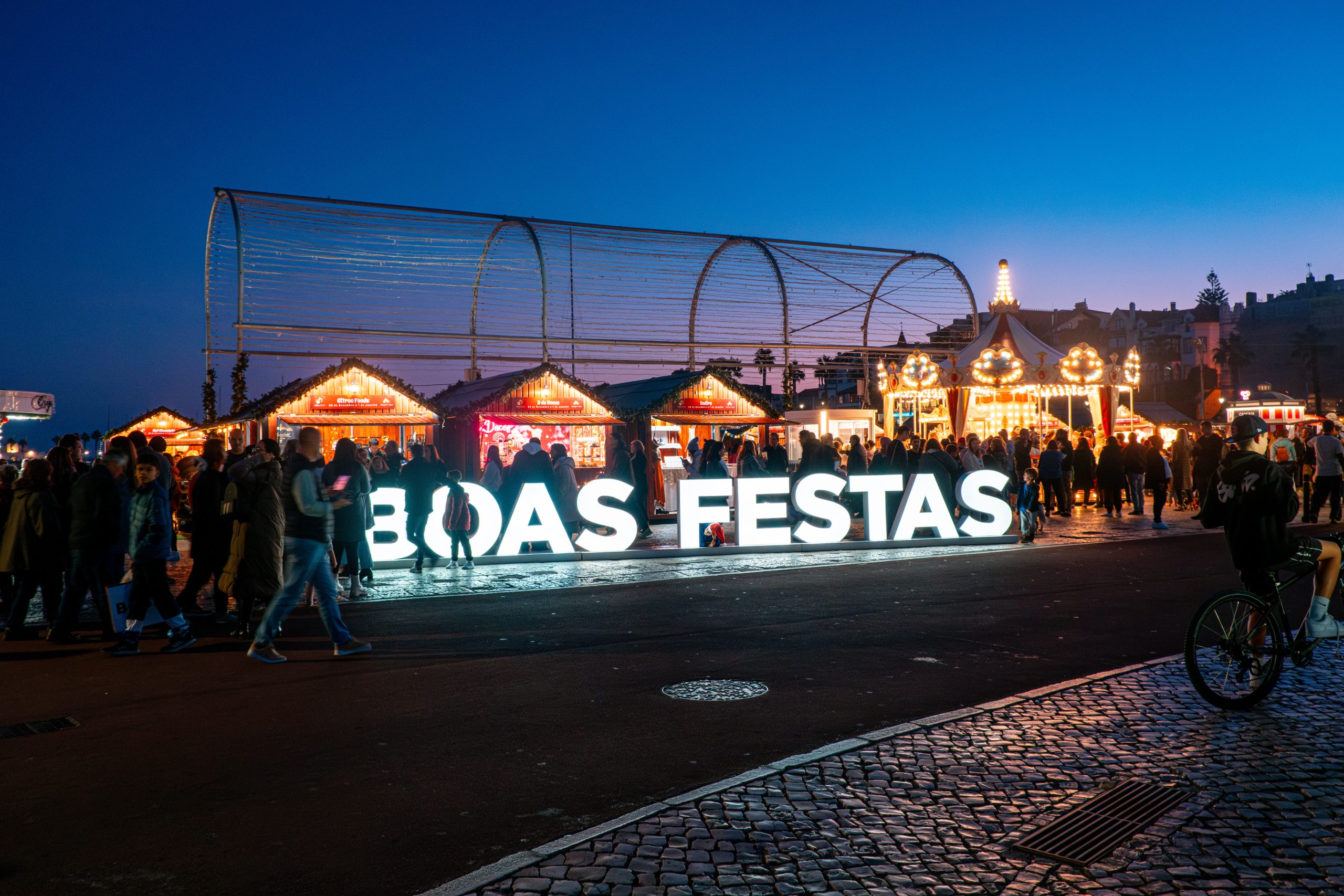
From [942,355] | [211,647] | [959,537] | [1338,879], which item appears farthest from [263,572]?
[942,355]

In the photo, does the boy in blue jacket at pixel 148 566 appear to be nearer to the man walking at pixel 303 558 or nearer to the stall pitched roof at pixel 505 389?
the man walking at pixel 303 558

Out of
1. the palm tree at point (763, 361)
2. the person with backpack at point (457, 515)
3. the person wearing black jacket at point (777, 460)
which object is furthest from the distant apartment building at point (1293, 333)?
the person with backpack at point (457, 515)

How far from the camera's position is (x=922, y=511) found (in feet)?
54.4

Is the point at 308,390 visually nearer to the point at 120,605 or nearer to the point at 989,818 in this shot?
the point at 120,605

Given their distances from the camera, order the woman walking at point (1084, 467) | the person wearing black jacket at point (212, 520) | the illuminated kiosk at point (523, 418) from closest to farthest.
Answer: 1. the person wearing black jacket at point (212, 520)
2. the illuminated kiosk at point (523, 418)
3. the woman walking at point (1084, 467)

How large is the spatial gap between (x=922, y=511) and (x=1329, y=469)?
8483 millimetres

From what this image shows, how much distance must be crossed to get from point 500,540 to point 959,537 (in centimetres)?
757

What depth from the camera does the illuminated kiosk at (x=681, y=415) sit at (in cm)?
2447

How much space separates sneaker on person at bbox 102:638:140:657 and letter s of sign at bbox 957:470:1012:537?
12.5 metres

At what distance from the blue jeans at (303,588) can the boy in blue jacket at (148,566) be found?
941mm

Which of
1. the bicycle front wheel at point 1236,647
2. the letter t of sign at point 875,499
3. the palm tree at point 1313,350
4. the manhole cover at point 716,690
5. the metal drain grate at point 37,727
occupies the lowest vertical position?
the manhole cover at point 716,690

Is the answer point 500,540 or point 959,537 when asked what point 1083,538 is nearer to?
point 959,537

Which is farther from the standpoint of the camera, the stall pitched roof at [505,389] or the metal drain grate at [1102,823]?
the stall pitched roof at [505,389]

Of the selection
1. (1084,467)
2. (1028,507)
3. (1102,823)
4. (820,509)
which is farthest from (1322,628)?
(1084,467)
